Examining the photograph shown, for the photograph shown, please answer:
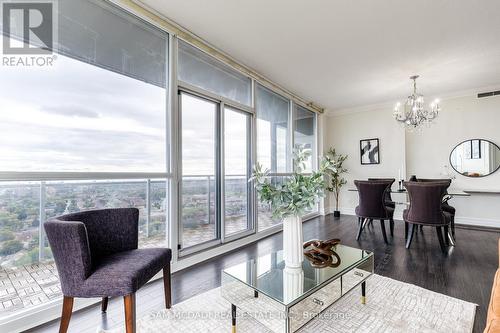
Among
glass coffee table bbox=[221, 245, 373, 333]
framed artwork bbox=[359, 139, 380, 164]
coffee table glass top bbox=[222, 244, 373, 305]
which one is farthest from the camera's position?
framed artwork bbox=[359, 139, 380, 164]

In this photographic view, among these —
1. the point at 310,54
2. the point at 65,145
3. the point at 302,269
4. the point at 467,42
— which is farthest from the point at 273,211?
the point at 467,42

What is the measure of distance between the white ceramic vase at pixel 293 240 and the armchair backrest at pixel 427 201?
2.45 meters

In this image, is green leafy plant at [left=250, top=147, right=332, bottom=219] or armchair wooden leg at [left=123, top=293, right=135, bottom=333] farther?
green leafy plant at [left=250, top=147, right=332, bottom=219]

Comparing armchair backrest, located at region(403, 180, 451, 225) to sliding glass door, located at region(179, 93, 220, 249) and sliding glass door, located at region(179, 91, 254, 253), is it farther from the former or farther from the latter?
sliding glass door, located at region(179, 93, 220, 249)

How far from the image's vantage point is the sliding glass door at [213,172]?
290 centimetres

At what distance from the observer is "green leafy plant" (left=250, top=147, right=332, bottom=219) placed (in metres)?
1.61

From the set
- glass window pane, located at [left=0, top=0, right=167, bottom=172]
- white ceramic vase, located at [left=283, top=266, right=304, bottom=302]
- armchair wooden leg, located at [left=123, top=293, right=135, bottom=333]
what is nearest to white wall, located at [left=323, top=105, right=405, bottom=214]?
white ceramic vase, located at [left=283, top=266, right=304, bottom=302]

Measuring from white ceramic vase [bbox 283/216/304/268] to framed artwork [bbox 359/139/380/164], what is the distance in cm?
482

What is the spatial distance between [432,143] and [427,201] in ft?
8.68

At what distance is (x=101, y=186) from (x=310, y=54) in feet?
9.99

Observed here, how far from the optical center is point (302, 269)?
171 centimetres

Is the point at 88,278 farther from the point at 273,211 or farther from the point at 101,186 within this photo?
the point at 273,211

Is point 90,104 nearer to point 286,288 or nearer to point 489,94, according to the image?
point 286,288

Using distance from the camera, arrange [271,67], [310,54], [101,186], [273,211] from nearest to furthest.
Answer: [273,211] < [101,186] < [310,54] < [271,67]
